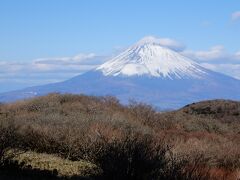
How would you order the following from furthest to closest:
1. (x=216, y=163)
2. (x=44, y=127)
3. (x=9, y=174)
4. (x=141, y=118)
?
1. (x=141, y=118)
2. (x=44, y=127)
3. (x=216, y=163)
4. (x=9, y=174)

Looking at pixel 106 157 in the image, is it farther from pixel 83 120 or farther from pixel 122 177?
pixel 83 120

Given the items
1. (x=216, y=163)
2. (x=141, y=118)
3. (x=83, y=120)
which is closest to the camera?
(x=216, y=163)

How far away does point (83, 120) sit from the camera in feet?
54.9

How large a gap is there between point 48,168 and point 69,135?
2.21m

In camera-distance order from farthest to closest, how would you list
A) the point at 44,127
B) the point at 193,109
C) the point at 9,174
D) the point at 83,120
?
the point at 193,109 < the point at 83,120 < the point at 44,127 < the point at 9,174

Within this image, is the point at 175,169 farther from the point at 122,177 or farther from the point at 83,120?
the point at 83,120

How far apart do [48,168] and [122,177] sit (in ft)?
6.98

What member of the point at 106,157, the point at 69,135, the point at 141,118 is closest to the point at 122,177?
the point at 106,157

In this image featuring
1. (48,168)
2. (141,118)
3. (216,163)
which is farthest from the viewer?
(141,118)

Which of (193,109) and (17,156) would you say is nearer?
(17,156)

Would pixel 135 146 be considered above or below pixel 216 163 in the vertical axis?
above

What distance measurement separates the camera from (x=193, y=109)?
3897cm

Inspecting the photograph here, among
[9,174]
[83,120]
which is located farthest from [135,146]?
[83,120]

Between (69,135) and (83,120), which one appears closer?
(69,135)
